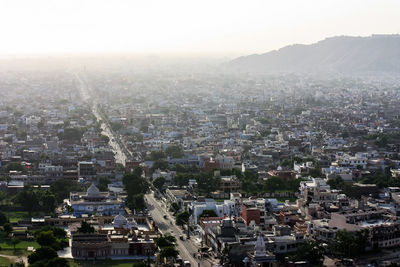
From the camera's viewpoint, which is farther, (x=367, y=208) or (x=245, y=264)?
(x=367, y=208)

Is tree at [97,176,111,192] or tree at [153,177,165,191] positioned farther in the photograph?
tree at [153,177,165,191]

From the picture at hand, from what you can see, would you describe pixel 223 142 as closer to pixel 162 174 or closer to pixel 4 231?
pixel 162 174

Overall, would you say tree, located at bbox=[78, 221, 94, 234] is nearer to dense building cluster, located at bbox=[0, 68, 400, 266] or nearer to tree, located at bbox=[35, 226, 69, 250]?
dense building cluster, located at bbox=[0, 68, 400, 266]

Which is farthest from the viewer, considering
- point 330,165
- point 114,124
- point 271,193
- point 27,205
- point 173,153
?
point 114,124

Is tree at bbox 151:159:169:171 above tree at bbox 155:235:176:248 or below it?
below

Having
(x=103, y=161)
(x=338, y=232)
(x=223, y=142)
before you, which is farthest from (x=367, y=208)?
(x=223, y=142)

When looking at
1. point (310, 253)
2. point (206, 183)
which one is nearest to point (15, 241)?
point (310, 253)

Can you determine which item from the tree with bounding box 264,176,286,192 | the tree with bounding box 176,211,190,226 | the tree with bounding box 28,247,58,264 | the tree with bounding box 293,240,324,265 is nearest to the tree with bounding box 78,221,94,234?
the tree with bounding box 28,247,58,264
